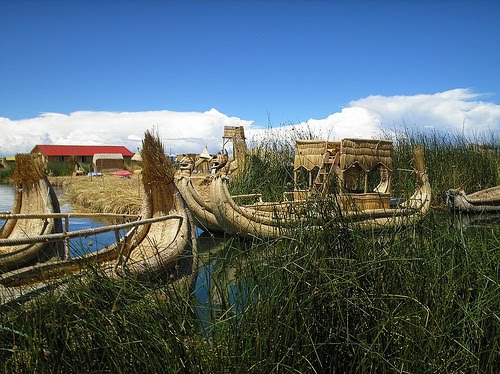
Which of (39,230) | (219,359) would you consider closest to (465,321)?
(219,359)

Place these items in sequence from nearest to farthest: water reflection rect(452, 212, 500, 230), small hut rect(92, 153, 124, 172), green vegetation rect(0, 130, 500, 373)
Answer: green vegetation rect(0, 130, 500, 373), water reflection rect(452, 212, 500, 230), small hut rect(92, 153, 124, 172)

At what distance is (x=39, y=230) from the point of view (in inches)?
236

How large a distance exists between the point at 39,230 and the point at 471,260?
4348mm

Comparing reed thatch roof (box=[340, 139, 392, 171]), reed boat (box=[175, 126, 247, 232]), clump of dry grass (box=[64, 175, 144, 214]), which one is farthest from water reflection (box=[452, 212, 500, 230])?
A: clump of dry grass (box=[64, 175, 144, 214])

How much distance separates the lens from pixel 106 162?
41219 mm

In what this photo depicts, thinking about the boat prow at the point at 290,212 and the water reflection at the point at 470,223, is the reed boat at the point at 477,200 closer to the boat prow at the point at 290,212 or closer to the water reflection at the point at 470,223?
the boat prow at the point at 290,212

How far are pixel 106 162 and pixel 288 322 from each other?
4011 centimetres

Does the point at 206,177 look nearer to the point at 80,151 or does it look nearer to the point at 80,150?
the point at 80,151

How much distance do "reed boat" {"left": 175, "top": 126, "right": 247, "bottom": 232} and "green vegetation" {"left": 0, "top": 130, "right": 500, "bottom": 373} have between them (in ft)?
2.16

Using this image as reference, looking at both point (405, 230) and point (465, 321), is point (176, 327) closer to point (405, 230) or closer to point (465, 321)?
point (465, 321)

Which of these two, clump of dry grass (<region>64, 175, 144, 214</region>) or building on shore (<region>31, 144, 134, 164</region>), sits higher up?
building on shore (<region>31, 144, 134, 164</region>)

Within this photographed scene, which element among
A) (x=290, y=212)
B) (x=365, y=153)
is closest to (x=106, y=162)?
(x=365, y=153)

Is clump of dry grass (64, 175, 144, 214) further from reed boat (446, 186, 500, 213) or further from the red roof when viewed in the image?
the red roof

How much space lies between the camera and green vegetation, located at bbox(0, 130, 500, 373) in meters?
2.49
